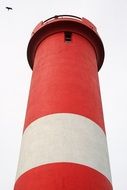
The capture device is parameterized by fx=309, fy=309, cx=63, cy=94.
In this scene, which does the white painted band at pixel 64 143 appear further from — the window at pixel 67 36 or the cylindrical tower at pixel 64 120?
the window at pixel 67 36

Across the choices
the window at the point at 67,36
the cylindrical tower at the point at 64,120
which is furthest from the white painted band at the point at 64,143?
the window at the point at 67,36

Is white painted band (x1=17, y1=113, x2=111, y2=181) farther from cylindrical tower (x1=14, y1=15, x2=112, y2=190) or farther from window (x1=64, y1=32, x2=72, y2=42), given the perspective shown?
window (x1=64, y1=32, x2=72, y2=42)

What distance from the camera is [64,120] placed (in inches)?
332

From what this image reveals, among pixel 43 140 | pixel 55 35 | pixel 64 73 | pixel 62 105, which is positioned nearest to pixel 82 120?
pixel 62 105

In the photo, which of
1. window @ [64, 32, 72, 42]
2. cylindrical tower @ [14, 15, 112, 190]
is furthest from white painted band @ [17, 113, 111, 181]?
window @ [64, 32, 72, 42]

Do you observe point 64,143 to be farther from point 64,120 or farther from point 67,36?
point 67,36

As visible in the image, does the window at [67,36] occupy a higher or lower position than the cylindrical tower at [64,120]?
higher

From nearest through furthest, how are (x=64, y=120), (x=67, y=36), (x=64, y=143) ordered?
1. (x=64, y=143)
2. (x=64, y=120)
3. (x=67, y=36)

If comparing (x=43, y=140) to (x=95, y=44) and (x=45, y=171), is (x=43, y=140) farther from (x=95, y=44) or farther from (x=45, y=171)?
(x=95, y=44)

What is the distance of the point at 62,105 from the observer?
8719 millimetres

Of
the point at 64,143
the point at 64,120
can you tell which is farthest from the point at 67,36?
the point at 64,143

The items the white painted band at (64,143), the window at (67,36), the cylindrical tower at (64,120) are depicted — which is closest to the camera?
the cylindrical tower at (64,120)

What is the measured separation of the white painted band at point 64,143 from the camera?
7785mm

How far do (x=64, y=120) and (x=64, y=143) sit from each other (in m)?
0.76
